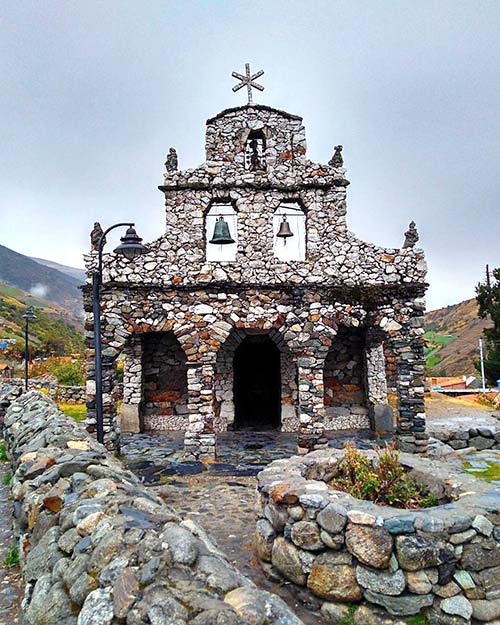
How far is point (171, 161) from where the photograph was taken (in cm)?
1195

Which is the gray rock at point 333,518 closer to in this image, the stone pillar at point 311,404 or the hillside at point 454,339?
the stone pillar at point 311,404

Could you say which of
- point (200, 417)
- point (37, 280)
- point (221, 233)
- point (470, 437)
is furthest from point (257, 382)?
point (37, 280)

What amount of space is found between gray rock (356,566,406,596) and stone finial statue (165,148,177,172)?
1009 centimetres

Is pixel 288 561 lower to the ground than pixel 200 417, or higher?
lower

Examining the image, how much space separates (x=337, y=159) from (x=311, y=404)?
6.22 metres

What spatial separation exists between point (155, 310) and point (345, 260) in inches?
181

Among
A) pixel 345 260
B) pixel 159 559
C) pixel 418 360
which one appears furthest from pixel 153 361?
pixel 159 559

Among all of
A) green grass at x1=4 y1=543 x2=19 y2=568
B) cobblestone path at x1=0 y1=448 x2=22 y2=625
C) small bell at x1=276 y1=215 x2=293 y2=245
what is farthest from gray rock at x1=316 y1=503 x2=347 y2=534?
small bell at x1=276 y1=215 x2=293 y2=245

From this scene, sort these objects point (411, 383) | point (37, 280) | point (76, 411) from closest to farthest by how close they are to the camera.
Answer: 1. point (411, 383)
2. point (76, 411)
3. point (37, 280)

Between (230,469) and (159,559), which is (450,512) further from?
(230,469)

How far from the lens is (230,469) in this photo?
32.7 feet

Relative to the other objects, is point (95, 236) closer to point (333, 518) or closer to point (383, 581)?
point (333, 518)

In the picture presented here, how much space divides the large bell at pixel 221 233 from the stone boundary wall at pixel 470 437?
25.3ft

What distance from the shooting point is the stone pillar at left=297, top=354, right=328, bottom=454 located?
35.2 feet
